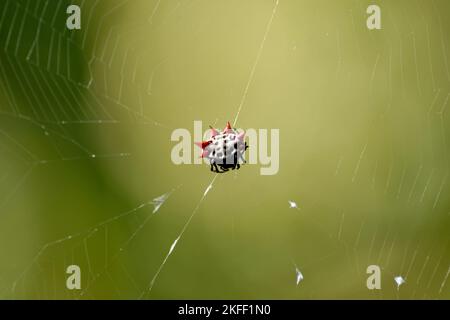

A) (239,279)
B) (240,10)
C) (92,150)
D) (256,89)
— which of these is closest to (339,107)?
(256,89)

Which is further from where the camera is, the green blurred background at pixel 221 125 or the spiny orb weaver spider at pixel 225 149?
the spiny orb weaver spider at pixel 225 149

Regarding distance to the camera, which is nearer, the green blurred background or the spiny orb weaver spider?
the green blurred background

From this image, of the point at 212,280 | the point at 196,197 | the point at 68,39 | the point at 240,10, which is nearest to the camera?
the point at 68,39

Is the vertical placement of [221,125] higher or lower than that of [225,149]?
higher

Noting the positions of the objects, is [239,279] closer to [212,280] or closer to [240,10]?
[212,280]
